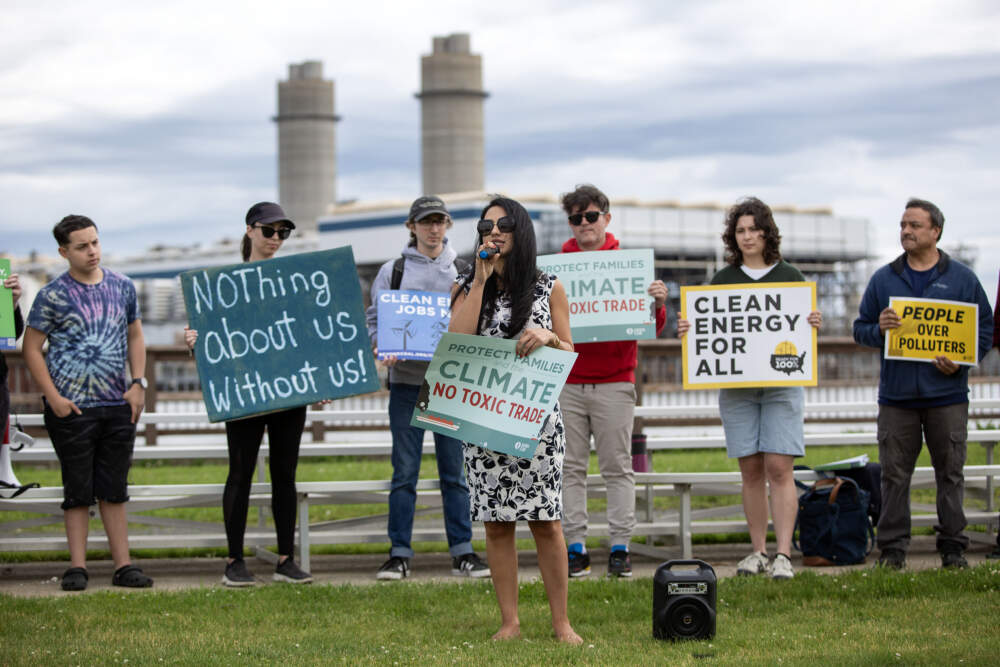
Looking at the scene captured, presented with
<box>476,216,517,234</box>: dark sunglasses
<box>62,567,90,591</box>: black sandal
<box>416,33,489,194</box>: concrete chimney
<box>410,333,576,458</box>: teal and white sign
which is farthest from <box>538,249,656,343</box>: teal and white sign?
<box>416,33,489,194</box>: concrete chimney

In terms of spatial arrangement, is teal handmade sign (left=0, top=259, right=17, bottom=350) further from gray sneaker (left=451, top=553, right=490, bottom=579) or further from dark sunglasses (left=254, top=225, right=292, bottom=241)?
gray sneaker (left=451, top=553, right=490, bottom=579)

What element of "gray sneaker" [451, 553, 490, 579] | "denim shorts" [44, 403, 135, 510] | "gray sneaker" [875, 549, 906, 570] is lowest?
"gray sneaker" [451, 553, 490, 579]

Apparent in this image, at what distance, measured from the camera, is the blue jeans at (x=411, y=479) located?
6.84 m

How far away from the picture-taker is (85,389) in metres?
6.59

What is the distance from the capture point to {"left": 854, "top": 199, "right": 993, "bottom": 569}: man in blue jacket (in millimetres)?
6676

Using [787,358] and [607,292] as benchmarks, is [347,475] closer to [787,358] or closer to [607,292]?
[607,292]

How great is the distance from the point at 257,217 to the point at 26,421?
2789mm

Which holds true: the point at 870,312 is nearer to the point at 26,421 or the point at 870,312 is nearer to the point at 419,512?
the point at 419,512

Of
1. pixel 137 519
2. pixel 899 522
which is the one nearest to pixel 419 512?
pixel 137 519

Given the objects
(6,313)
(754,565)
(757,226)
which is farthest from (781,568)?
(6,313)

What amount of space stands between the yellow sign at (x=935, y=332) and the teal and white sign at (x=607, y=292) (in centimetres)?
140

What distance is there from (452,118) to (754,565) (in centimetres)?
10021

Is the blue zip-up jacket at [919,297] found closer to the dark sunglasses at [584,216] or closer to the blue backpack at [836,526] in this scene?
the blue backpack at [836,526]

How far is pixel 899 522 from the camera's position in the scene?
6785 mm
